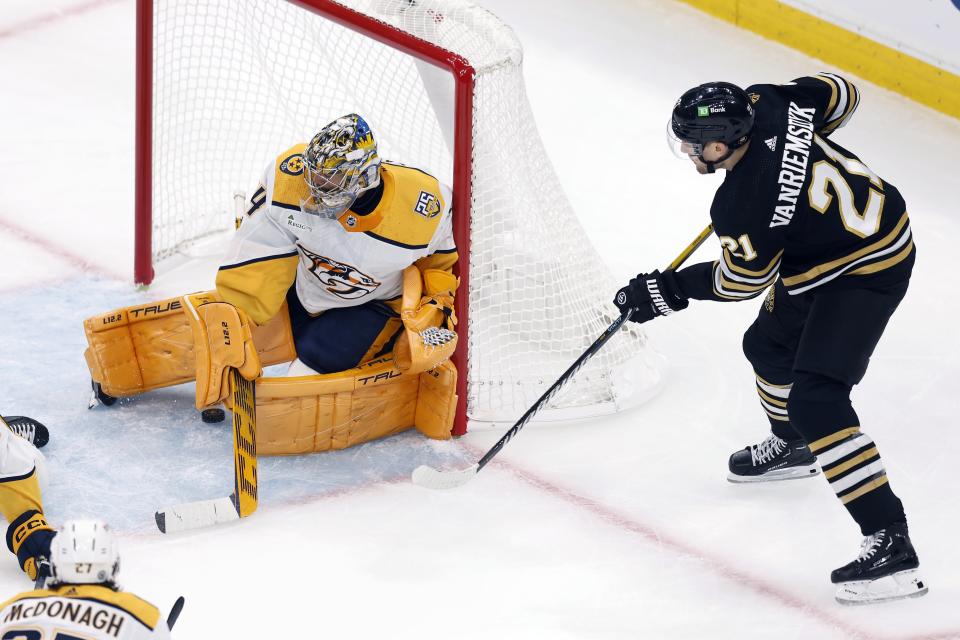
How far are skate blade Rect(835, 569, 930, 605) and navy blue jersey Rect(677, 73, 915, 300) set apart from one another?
0.65 m

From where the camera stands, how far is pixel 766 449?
13.6 ft

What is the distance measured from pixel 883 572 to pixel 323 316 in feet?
4.98

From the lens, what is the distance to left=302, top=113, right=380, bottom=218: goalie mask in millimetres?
3838

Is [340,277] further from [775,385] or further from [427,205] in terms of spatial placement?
[775,385]

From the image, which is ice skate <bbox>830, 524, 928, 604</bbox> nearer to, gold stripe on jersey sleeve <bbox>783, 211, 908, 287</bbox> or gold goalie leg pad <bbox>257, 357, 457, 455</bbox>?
gold stripe on jersey sleeve <bbox>783, 211, 908, 287</bbox>

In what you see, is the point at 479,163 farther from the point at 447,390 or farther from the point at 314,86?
the point at 314,86

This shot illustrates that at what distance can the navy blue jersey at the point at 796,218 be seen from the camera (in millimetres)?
3506

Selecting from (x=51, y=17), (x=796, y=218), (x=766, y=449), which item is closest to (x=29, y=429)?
(x=766, y=449)

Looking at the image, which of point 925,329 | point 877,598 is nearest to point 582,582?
point 877,598

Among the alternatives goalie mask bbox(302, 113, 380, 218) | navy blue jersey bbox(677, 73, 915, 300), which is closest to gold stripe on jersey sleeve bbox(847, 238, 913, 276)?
navy blue jersey bbox(677, 73, 915, 300)

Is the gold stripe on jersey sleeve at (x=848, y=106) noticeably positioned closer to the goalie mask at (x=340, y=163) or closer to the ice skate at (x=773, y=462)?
the ice skate at (x=773, y=462)

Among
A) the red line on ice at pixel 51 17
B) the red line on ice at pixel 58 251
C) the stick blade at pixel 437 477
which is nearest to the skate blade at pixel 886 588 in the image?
the stick blade at pixel 437 477

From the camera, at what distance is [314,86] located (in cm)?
484

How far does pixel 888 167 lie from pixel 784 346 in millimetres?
1887
